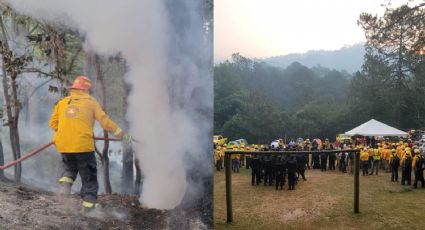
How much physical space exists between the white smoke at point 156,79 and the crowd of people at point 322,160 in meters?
2.84

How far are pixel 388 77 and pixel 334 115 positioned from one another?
17.0ft

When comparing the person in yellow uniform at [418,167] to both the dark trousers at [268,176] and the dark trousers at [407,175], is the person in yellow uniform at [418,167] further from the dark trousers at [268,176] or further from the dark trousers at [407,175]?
the dark trousers at [268,176]

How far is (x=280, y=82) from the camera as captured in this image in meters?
7.09

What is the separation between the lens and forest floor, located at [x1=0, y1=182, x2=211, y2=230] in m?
2.60

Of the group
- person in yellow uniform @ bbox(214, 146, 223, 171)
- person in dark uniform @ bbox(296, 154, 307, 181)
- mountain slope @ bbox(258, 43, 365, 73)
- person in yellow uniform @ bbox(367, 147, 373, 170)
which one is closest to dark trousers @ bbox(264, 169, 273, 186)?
person in dark uniform @ bbox(296, 154, 307, 181)

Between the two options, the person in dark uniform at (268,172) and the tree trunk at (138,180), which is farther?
the person in dark uniform at (268,172)

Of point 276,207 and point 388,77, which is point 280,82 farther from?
point 388,77

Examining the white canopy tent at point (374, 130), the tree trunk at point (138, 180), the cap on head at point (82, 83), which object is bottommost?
the tree trunk at point (138, 180)

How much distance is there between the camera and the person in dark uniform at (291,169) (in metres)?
7.66

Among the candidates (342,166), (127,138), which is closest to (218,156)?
(127,138)

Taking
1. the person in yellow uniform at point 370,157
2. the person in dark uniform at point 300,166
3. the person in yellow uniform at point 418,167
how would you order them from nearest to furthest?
the person in dark uniform at point 300,166 → the person in yellow uniform at point 418,167 → the person in yellow uniform at point 370,157

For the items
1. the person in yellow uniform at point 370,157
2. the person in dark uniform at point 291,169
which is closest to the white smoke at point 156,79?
the person in dark uniform at point 291,169

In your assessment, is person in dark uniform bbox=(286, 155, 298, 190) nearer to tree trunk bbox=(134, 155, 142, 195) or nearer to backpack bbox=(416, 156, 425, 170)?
backpack bbox=(416, 156, 425, 170)

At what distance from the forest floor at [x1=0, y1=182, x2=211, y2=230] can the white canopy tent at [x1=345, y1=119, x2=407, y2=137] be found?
7.12 metres
